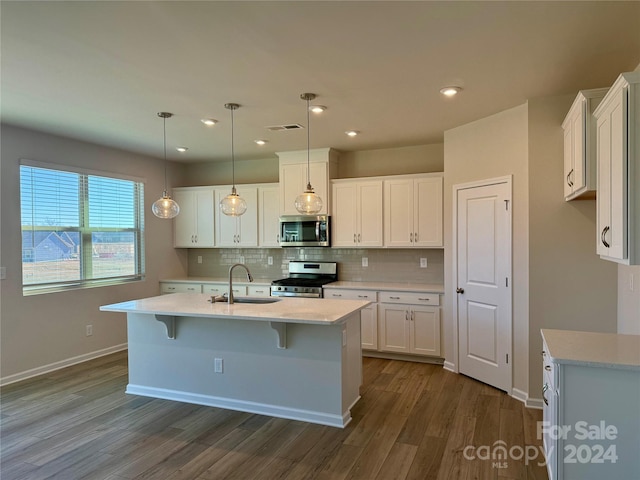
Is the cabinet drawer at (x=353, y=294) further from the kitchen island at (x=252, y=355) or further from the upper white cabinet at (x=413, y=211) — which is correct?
the kitchen island at (x=252, y=355)

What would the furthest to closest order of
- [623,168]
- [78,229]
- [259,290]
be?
[259,290] → [78,229] → [623,168]

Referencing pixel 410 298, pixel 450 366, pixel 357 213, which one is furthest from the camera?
pixel 357 213

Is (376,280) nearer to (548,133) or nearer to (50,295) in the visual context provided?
(548,133)

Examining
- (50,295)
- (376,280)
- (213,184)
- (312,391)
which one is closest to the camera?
(312,391)

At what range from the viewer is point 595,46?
8.45 feet

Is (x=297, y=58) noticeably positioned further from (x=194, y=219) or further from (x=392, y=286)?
(x=194, y=219)

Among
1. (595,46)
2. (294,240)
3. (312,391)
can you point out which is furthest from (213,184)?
(595,46)

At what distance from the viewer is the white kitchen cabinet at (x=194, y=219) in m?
6.33

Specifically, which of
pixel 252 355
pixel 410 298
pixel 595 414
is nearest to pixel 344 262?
pixel 410 298

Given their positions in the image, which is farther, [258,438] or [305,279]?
[305,279]

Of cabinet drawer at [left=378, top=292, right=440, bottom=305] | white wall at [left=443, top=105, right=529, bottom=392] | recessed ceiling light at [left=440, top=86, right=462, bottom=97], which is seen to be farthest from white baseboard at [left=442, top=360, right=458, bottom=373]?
recessed ceiling light at [left=440, top=86, right=462, bottom=97]

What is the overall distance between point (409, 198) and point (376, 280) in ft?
4.08

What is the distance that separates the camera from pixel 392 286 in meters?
5.11

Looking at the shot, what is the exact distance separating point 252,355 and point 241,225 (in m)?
2.92
